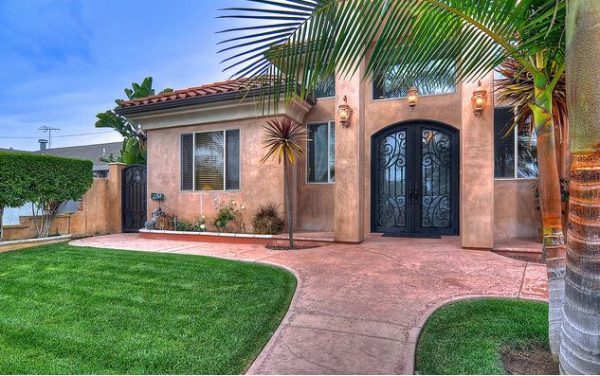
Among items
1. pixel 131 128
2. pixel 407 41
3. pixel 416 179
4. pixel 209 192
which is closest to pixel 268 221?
pixel 209 192

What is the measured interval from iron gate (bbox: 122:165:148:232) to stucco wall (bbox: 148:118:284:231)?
914 mm

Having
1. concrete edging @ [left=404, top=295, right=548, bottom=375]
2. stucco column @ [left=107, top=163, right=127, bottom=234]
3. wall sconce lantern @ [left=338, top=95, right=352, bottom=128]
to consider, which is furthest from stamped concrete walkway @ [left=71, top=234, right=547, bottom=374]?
stucco column @ [left=107, top=163, right=127, bottom=234]

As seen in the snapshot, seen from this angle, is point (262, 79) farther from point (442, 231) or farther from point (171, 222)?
point (171, 222)

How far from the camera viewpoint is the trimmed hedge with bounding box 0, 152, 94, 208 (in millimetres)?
8516

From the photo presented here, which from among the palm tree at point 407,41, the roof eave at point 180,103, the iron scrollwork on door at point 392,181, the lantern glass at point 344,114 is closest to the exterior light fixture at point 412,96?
the iron scrollwork on door at point 392,181

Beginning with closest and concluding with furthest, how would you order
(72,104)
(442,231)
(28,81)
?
1. (442,231)
2. (28,81)
3. (72,104)

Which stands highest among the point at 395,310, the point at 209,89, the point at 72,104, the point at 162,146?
the point at 72,104

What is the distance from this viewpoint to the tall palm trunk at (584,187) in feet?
5.11

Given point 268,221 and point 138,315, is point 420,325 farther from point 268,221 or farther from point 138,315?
point 268,221

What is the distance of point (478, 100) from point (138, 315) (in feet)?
25.1

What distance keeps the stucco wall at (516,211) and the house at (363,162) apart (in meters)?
0.02

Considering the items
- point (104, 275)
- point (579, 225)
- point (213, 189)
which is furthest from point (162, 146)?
point (579, 225)

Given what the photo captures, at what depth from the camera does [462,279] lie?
539cm

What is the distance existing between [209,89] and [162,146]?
8.60 feet
